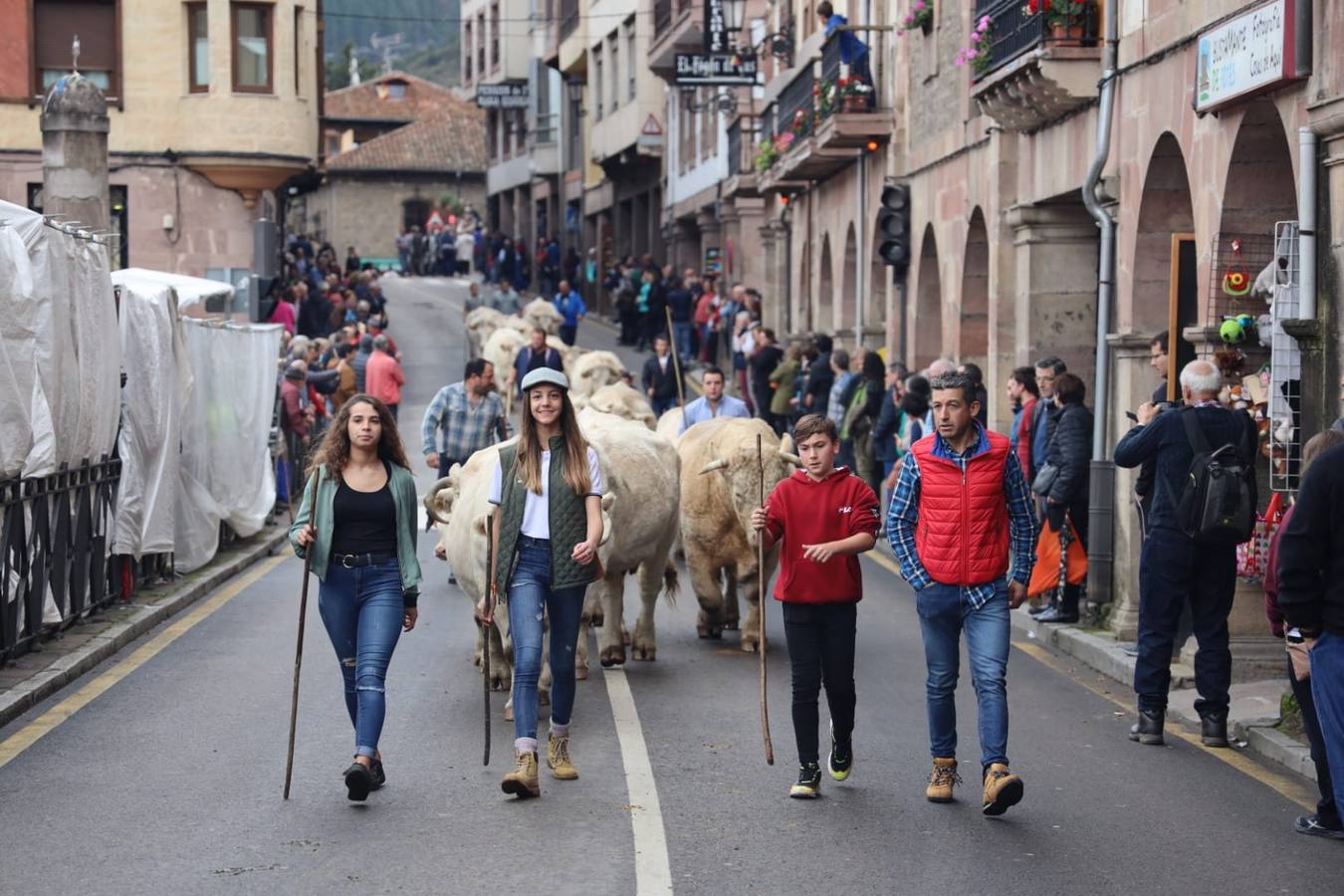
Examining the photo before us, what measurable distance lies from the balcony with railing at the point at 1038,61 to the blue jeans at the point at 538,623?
924 centimetres

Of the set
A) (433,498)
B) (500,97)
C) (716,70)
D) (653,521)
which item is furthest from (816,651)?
(500,97)

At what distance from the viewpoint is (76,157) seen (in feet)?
62.1

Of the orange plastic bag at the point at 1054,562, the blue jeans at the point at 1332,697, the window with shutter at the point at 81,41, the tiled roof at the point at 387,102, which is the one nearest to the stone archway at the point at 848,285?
the window with shutter at the point at 81,41

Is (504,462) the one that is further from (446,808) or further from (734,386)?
(734,386)

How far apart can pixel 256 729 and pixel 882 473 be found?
1236cm

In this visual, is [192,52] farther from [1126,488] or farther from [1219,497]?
[1219,497]

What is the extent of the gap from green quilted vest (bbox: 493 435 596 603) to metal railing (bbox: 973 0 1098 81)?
920 centimetres

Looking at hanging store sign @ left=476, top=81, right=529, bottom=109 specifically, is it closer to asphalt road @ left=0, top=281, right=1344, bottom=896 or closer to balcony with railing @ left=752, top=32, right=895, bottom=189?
balcony with railing @ left=752, top=32, right=895, bottom=189

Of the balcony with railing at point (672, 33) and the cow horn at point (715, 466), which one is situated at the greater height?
the balcony with railing at point (672, 33)

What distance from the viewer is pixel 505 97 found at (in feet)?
217

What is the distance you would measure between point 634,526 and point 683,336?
2988cm

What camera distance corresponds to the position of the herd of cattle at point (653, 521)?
1128cm

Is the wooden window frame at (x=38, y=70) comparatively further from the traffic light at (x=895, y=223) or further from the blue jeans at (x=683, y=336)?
the traffic light at (x=895, y=223)

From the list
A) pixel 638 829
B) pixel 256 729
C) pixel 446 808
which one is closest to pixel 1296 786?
pixel 638 829
